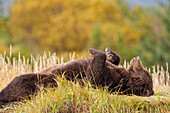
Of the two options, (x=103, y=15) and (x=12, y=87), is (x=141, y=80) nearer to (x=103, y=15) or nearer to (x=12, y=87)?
(x=12, y=87)

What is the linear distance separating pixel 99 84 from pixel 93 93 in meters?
0.30

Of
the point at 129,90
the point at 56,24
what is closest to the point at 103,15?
the point at 56,24

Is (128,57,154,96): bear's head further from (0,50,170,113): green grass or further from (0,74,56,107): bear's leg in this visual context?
(0,74,56,107): bear's leg

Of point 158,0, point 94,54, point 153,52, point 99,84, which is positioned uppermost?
point 158,0

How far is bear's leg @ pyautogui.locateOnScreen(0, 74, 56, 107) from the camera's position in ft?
13.5

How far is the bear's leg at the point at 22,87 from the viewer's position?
412cm

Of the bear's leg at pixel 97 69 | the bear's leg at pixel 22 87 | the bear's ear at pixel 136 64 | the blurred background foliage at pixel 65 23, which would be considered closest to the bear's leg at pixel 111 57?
the bear's ear at pixel 136 64

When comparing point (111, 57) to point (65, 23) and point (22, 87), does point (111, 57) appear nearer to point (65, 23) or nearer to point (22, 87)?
point (22, 87)

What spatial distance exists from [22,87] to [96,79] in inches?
46.4

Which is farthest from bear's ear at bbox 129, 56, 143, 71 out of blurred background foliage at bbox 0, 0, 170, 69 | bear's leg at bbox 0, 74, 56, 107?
blurred background foliage at bbox 0, 0, 170, 69

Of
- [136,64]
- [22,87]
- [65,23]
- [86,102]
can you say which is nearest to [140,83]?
[136,64]

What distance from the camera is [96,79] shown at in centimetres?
411

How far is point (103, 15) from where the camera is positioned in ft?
133

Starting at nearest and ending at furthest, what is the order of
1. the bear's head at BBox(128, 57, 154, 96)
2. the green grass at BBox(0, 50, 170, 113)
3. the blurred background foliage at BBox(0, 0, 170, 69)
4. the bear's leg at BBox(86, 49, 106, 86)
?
the green grass at BBox(0, 50, 170, 113) → the bear's leg at BBox(86, 49, 106, 86) → the bear's head at BBox(128, 57, 154, 96) → the blurred background foliage at BBox(0, 0, 170, 69)
